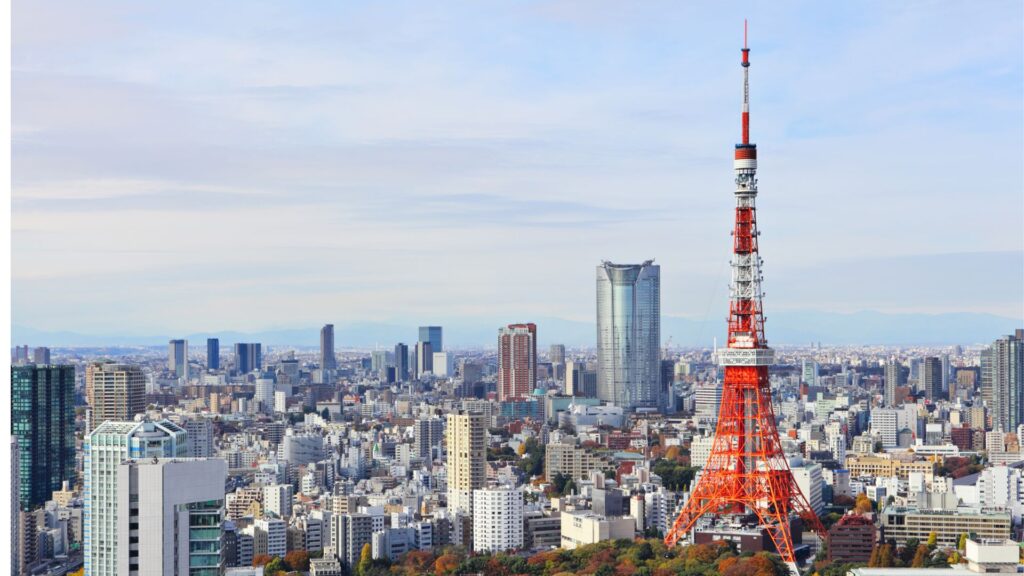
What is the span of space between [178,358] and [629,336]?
886 cm

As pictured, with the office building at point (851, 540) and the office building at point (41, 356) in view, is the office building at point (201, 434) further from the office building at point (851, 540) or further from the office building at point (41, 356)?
the office building at point (851, 540)

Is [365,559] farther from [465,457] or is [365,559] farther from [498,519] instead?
[465,457]

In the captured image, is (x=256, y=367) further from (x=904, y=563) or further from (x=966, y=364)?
(x=904, y=563)

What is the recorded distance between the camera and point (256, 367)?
23.8 m

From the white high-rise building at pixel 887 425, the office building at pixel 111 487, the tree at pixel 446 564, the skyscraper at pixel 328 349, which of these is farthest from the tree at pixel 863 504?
the skyscraper at pixel 328 349

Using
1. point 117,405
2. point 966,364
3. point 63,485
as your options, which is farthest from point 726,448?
point 966,364

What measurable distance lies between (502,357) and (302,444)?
26.0 ft

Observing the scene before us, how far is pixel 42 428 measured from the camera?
12.4 meters

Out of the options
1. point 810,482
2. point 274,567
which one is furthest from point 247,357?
point 274,567

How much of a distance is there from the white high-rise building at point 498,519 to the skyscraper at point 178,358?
8.30 meters

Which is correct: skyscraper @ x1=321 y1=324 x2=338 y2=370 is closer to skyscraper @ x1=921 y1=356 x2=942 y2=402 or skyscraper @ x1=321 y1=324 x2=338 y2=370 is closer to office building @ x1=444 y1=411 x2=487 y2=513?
office building @ x1=444 y1=411 x2=487 y2=513

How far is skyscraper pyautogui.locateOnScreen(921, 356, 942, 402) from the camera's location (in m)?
21.2

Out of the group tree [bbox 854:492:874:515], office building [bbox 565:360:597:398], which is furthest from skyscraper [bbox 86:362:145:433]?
office building [bbox 565:360:597:398]

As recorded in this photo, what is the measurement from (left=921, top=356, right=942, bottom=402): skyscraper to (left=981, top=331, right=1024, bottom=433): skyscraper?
2.03 meters
